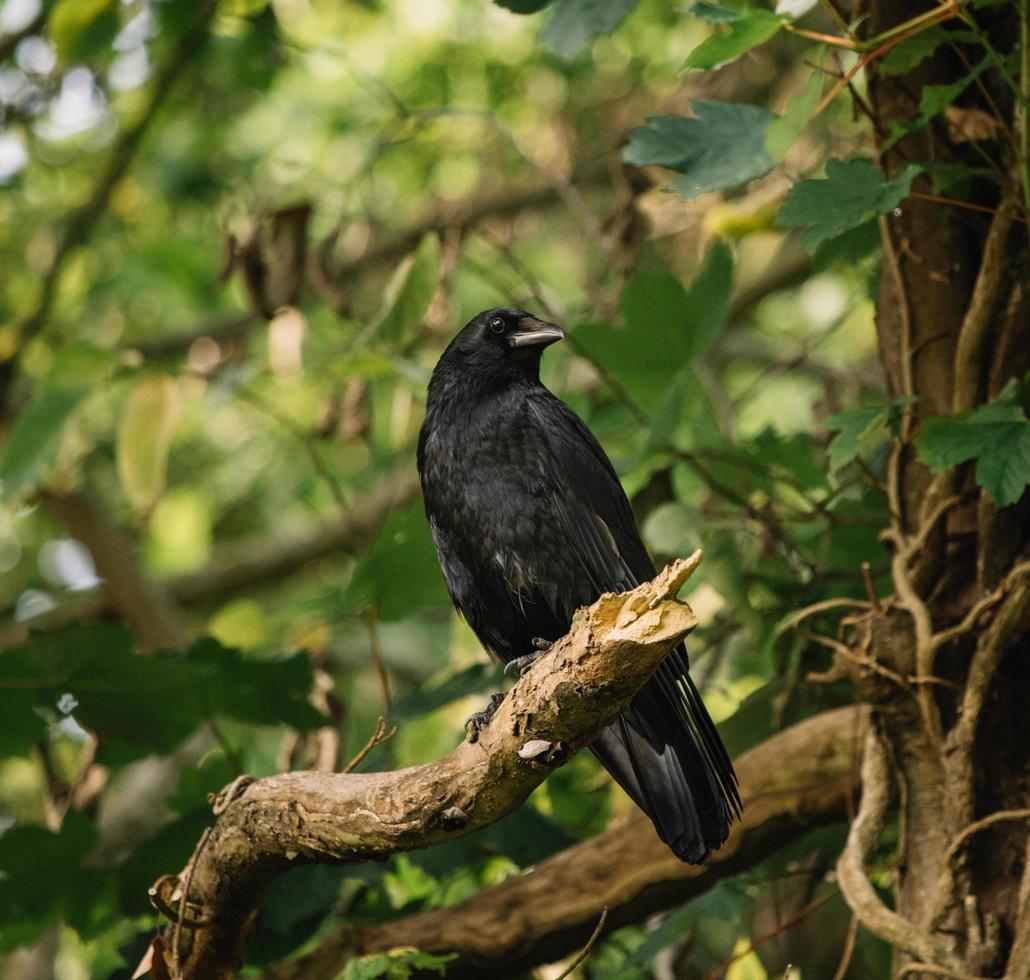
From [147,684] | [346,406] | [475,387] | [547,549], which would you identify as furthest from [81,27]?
[547,549]

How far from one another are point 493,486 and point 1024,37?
4.57 ft

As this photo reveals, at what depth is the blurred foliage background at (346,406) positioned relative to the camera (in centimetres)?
318

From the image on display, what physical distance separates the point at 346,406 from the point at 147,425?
0.63 metres

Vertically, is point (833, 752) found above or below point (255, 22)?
below

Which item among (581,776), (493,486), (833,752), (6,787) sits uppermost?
(493,486)

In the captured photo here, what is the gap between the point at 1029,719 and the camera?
2656 mm

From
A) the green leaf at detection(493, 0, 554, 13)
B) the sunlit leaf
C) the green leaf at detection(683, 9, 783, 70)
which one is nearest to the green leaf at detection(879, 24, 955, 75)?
the green leaf at detection(683, 9, 783, 70)

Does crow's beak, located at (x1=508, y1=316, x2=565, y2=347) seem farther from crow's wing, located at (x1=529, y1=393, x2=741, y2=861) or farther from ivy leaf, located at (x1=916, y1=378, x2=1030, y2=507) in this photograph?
ivy leaf, located at (x1=916, y1=378, x2=1030, y2=507)

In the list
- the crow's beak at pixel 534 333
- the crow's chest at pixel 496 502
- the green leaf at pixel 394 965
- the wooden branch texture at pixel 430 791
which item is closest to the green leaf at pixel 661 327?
the crow's beak at pixel 534 333

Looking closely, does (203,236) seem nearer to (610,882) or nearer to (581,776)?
(581,776)

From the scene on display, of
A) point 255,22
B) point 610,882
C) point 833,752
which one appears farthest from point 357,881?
point 255,22

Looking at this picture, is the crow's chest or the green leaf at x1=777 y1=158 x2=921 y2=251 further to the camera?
the crow's chest

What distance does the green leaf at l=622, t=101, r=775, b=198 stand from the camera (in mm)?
2555

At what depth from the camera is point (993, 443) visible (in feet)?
7.95
